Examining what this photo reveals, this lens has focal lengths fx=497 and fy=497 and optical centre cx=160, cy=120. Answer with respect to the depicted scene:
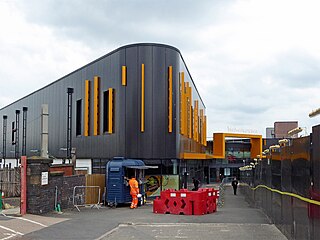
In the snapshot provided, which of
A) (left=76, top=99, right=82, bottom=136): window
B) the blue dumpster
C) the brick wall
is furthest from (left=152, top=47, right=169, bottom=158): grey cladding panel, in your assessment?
the brick wall

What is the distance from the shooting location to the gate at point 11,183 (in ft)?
69.2

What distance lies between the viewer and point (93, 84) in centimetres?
4034

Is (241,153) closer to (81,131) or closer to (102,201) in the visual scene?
(81,131)

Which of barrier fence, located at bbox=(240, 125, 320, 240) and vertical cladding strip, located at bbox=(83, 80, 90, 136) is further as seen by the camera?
vertical cladding strip, located at bbox=(83, 80, 90, 136)

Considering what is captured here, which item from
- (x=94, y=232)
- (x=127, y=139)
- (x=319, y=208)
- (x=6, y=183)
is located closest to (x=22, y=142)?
(x=127, y=139)

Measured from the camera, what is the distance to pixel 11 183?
A: 21.2 meters

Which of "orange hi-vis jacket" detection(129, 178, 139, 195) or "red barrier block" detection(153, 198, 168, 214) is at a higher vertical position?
"orange hi-vis jacket" detection(129, 178, 139, 195)

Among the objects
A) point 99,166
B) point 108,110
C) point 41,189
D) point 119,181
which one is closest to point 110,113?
point 108,110

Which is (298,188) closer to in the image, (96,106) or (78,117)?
(96,106)

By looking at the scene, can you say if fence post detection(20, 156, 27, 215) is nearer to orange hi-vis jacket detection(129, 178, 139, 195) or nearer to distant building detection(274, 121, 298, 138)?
orange hi-vis jacket detection(129, 178, 139, 195)

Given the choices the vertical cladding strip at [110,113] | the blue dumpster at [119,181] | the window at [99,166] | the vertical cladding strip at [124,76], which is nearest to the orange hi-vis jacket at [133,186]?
the blue dumpster at [119,181]

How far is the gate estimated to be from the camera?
69.2 feet

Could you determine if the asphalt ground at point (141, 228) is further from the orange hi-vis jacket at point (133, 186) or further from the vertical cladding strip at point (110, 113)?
the vertical cladding strip at point (110, 113)

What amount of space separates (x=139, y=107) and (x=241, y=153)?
5262 cm
